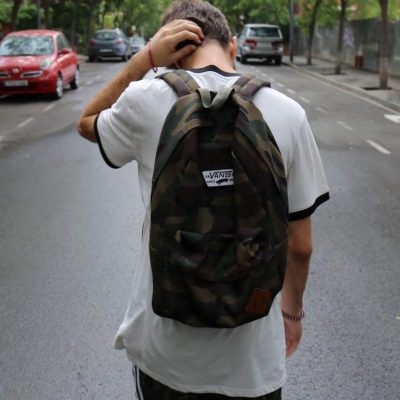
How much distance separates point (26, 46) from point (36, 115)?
3.70 meters

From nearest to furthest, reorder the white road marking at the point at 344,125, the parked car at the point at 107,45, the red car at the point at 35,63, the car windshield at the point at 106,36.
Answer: the white road marking at the point at 344,125 → the red car at the point at 35,63 → the parked car at the point at 107,45 → the car windshield at the point at 106,36

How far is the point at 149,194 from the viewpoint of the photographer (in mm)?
1646

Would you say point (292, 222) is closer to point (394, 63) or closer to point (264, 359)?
point (264, 359)

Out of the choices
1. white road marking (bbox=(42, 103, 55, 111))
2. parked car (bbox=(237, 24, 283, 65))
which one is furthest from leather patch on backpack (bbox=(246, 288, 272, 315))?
parked car (bbox=(237, 24, 283, 65))

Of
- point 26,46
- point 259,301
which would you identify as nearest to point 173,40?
point 259,301

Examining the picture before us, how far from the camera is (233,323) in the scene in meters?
1.48

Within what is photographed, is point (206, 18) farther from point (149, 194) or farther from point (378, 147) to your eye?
point (378, 147)

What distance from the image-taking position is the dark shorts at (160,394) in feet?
5.44

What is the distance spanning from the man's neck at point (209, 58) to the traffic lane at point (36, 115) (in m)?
8.73

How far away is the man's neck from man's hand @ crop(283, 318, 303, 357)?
774mm

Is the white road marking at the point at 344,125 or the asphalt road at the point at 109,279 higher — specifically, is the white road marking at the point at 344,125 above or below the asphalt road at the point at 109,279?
below

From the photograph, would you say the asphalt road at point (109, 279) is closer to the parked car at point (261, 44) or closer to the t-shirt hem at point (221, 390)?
the t-shirt hem at point (221, 390)

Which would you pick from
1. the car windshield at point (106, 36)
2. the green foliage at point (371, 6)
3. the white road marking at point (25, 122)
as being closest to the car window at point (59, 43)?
the white road marking at point (25, 122)

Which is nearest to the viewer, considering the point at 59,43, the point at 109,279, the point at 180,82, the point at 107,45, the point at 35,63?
the point at 180,82
